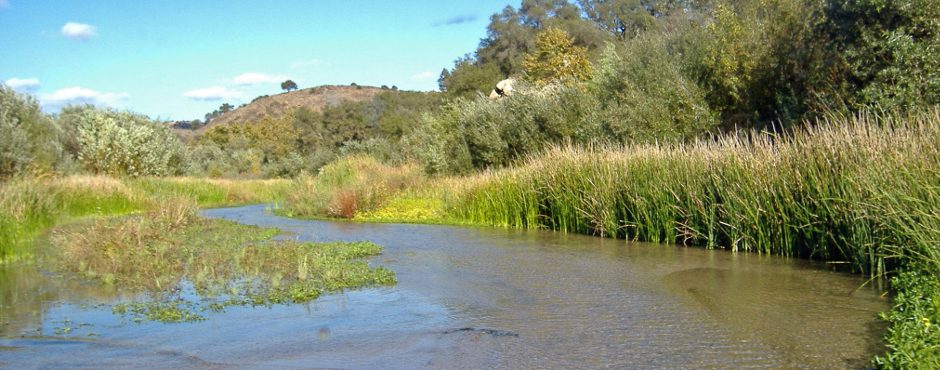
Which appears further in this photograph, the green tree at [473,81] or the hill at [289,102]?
the hill at [289,102]

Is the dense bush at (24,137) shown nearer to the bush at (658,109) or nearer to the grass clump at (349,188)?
the grass clump at (349,188)

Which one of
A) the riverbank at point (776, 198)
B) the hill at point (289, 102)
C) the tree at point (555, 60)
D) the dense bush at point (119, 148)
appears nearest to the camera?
the riverbank at point (776, 198)

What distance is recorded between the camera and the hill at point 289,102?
8569 cm

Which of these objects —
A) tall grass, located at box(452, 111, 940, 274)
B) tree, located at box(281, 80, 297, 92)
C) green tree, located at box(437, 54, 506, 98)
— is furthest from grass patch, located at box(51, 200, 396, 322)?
tree, located at box(281, 80, 297, 92)

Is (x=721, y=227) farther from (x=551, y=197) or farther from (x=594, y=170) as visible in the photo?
(x=551, y=197)

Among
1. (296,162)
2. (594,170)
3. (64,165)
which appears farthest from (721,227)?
(296,162)

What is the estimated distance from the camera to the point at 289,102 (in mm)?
89000

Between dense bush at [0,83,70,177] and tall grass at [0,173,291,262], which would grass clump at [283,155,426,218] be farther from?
dense bush at [0,83,70,177]

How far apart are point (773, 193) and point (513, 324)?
5.77m

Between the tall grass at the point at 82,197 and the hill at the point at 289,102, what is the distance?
53.8 metres

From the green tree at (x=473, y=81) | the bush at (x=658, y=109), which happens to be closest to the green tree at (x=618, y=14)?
the green tree at (x=473, y=81)

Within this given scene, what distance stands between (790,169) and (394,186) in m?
13.9

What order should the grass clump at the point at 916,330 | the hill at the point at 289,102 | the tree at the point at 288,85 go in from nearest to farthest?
the grass clump at the point at 916,330 → the hill at the point at 289,102 → the tree at the point at 288,85

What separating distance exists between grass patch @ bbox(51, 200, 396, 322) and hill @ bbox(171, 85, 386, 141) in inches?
2957
